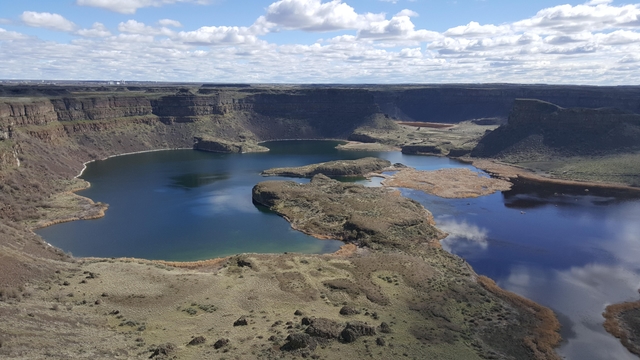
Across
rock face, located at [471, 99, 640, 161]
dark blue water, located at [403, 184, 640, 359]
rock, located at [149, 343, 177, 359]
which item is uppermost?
rock face, located at [471, 99, 640, 161]

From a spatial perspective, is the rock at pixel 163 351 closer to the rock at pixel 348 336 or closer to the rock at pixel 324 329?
the rock at pixel 324 329

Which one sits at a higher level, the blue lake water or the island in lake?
the island in lake

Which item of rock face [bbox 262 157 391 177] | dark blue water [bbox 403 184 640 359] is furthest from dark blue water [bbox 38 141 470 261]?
dark blue water [bbox 403 184 640 359]

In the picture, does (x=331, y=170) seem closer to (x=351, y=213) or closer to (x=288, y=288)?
(x=351, y=213)

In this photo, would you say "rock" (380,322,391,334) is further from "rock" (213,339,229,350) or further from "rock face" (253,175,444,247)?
"rock face" (253,175,444,247)

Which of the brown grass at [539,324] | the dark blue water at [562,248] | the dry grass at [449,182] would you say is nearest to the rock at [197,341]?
the brown grass at [539,324]

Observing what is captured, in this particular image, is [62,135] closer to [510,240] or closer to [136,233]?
[136,233]
